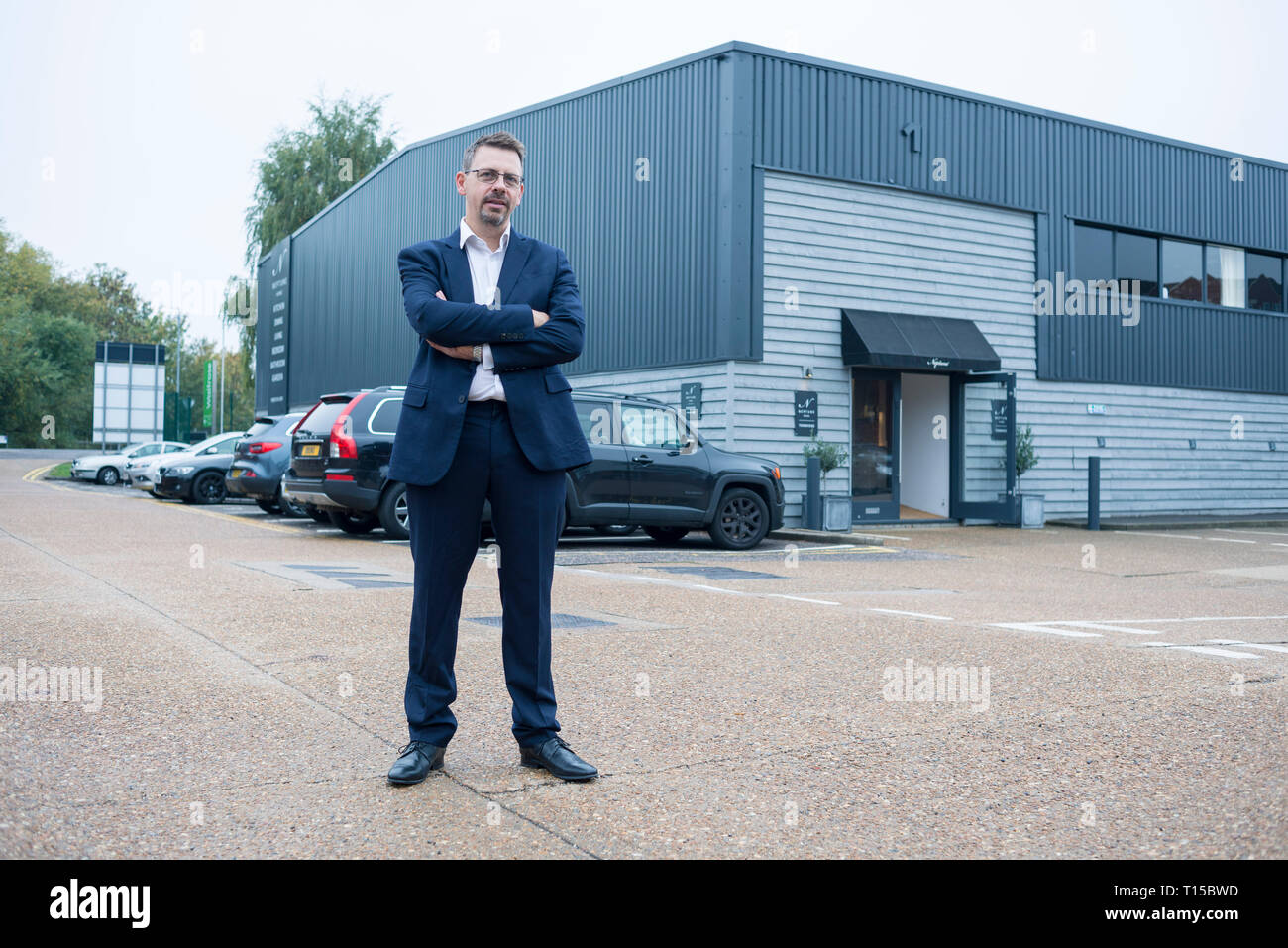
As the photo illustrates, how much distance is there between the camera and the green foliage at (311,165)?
1780 inches

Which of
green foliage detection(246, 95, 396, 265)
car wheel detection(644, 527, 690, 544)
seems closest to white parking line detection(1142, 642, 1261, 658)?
car wheel detection(644, 527, 690, 544)

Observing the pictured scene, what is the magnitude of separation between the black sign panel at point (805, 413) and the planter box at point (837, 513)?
Result: 1277 mm

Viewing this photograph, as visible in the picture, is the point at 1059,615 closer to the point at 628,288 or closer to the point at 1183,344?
the point at 628,288

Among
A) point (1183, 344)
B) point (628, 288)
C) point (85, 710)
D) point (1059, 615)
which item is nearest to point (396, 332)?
point (628, 288)

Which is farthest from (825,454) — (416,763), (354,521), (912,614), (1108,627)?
(416,763)

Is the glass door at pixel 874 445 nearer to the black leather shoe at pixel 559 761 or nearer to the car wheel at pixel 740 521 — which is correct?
the car wheel at pixel 740 521

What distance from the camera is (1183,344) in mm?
23125

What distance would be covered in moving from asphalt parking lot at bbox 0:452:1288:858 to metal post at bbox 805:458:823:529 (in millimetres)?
7219

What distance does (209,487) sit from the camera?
2306 cm

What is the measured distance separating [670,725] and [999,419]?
53.7 ft

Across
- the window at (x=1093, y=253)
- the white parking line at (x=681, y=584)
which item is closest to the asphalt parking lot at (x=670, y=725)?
the white parking line at (x=681, y=584)

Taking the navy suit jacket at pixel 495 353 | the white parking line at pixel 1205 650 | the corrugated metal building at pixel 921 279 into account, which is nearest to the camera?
the navy suit jacket at pixel 495 353

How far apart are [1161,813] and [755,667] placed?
2607 mm
